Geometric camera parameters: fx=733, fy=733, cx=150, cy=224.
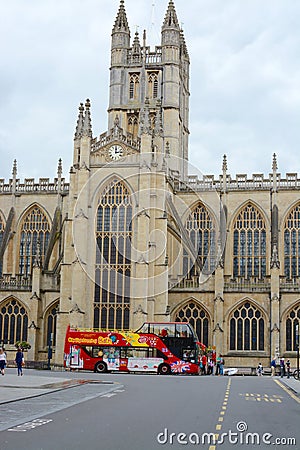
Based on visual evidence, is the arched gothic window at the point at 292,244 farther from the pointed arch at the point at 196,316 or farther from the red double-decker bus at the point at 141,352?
the red double-decker bus at the point at 141,352

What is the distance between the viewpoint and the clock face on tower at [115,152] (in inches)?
2406

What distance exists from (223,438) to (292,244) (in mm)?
51776

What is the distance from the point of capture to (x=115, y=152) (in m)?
61.2

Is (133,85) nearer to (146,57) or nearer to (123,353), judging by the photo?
(146,57)

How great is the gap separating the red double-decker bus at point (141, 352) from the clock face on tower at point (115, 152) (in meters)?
17.4

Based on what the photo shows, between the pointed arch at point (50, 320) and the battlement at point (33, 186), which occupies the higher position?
the battlement at point (33, 186)

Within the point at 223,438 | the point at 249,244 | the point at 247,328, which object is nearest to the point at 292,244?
the point at 249,244

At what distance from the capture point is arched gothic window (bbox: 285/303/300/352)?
58.5 metres

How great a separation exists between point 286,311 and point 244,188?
44.2 feet

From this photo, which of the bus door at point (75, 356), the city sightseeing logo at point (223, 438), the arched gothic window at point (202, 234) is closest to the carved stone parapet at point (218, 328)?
the arched gothic window at point (202, 234)

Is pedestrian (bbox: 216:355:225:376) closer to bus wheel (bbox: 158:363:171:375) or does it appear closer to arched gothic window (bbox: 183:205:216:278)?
bus wheel (bbox: 158:363:171:375)

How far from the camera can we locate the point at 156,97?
7700 centimetres

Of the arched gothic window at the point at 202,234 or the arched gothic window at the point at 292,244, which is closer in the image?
the arched gothic window at the point at 292,244

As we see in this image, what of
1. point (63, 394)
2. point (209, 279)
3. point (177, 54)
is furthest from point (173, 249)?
point (63, 394)
